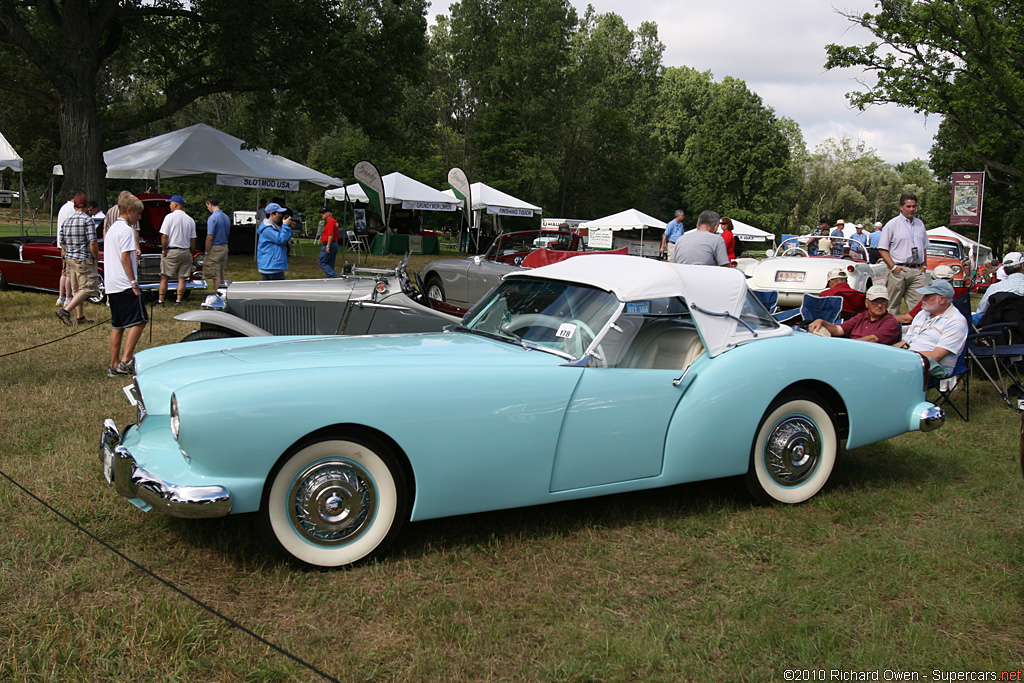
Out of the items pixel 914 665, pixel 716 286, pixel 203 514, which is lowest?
pixel 914 665

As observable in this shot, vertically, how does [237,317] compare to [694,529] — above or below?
above

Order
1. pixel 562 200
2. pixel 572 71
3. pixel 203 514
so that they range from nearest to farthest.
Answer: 1. pixel 203 514
2. pixel 572 71
3. pixel 562 200

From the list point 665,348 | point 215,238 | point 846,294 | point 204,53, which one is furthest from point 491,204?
point 665,348

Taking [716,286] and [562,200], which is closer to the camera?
[716,286]

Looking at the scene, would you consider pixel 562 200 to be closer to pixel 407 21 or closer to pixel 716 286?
pixel 407 21

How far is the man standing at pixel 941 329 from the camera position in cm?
682

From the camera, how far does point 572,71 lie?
43.8 m

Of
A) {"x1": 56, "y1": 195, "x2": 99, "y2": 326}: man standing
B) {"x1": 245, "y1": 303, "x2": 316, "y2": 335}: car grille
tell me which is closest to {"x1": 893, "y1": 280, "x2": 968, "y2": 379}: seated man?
{"x1": 245, "y1": 303, "x2": 316, "y2": 335}: car grille

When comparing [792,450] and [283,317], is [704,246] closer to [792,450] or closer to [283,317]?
[792,450]

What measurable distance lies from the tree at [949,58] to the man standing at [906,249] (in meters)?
17.7

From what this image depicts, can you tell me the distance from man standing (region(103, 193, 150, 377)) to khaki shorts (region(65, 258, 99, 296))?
399 centimetres

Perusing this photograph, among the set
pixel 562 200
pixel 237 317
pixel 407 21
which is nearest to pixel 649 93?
pixel 562 200

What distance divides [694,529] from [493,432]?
1400mm

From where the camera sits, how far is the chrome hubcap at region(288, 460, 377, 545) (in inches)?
137
